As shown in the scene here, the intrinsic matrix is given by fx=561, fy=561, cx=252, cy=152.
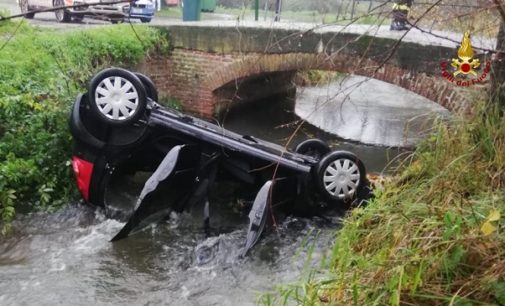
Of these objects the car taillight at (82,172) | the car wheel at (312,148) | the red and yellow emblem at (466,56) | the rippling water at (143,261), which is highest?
the red and yellow emblem at (466,56)

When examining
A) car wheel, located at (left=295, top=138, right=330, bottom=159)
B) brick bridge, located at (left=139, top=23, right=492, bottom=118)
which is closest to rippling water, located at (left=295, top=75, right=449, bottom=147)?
brick bridge, located at (left=139, top=23, right=492, bottom=118)

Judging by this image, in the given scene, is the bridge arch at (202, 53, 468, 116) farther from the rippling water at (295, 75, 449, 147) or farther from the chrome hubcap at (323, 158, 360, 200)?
the chrome hubcap at (323, 158, 360, 200)

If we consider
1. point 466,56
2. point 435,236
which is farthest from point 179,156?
point 435,236

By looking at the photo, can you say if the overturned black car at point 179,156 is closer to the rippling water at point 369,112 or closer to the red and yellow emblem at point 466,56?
the red and yellow emblem at point 466,56

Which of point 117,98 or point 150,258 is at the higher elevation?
point 117,98

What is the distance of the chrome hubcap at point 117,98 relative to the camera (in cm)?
584

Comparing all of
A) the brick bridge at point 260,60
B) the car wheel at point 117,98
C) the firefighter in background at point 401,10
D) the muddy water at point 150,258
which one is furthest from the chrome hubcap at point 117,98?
the brick bridge at point 260,60

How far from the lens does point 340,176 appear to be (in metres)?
5.95

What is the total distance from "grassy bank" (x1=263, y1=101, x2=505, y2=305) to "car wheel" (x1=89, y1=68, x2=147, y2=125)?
2.48 metres

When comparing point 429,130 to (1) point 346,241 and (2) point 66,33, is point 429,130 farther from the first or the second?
(2) point 66,33

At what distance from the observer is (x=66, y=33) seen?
8852 millimetres

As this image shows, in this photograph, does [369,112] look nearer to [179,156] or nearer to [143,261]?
→ [179,156]

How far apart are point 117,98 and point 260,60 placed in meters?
4.25

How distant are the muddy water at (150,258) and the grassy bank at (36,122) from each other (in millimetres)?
297
